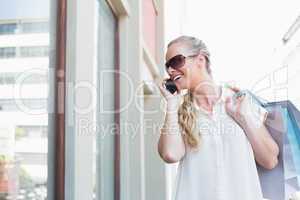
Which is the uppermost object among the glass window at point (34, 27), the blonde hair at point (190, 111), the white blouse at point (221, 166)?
the glass window at point (34, 27)

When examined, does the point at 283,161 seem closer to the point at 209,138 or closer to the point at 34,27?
the point at 209,138

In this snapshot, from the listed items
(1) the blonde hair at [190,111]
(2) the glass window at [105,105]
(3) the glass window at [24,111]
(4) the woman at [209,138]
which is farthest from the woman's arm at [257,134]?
(2) the glass window at [105,105]

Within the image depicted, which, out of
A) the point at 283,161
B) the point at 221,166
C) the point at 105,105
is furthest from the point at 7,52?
the point at 105,105

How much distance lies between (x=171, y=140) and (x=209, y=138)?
4.5 inches

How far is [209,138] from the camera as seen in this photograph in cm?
103

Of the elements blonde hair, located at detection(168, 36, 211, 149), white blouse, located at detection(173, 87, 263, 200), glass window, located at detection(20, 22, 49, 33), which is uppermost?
glass window, located at detection(20, 22, 49, 33)

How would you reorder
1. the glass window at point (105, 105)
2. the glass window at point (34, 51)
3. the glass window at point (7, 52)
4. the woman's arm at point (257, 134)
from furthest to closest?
the glass window at point (105, 105), the woman's arm at point (257, 134), the glass window at point (34, 51), the glass window at point (7, 52)

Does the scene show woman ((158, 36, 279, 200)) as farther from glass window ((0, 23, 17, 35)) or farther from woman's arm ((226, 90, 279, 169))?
glass window ((0, 23, 17, 35))

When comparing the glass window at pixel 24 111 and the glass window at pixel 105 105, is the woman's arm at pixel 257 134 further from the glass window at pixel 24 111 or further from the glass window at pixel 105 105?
the glass window at pixel 105 105

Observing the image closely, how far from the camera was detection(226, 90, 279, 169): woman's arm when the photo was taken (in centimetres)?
100

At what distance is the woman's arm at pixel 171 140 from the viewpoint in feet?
3.36

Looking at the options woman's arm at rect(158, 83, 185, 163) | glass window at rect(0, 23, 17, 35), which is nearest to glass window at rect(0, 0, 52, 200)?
glass window at rect(0, 23, 17, 35)

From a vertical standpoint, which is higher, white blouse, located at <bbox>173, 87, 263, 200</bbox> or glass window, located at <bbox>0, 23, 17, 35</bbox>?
glass window, located at <bbox>0, 23, 17, 35</bbox>

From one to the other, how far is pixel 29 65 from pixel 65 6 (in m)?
0.28
